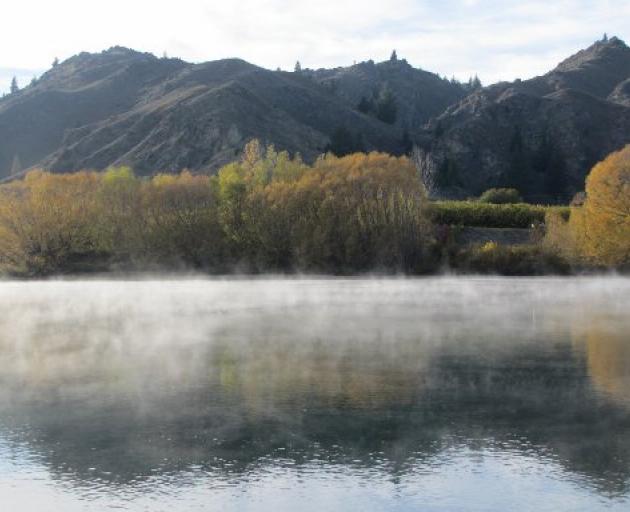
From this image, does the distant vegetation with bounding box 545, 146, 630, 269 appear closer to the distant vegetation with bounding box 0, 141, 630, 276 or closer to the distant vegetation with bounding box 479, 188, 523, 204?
the distant vegetation with bounding box 0, 141, 630, 276

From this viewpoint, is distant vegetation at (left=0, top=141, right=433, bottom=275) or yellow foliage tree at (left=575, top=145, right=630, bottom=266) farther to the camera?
distant vegetation at (left=0, top=141, right=433, bottom=275)

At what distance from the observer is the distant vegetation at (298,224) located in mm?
73062

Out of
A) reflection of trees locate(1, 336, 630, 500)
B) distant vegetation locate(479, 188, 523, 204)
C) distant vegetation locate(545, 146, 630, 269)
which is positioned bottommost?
reflection of trees locate(1, 336, 630, 500)

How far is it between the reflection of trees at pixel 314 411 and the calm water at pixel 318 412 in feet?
0.22

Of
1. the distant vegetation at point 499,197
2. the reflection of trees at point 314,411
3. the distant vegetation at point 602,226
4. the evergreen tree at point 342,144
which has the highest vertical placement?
the evergreen tree at point 342,144

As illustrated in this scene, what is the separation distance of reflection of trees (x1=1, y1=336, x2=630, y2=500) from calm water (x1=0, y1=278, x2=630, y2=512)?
0.07 m

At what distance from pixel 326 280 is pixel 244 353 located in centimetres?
3864

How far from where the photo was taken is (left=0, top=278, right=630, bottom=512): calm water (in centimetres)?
1409

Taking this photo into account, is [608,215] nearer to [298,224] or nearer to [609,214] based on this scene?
[609,214]

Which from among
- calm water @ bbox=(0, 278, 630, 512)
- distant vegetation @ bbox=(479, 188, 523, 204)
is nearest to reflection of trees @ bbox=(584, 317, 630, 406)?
calm water @ bbox=(0, 278, 630, 512)

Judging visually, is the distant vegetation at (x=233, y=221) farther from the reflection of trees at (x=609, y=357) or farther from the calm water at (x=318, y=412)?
the reflection of trees at (x=609, y=357)

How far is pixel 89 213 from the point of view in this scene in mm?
86312

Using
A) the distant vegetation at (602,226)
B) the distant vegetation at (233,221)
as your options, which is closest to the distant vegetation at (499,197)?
the distant vegetation at (233,221)

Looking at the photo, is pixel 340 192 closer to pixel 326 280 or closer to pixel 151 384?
pixel 326 280
